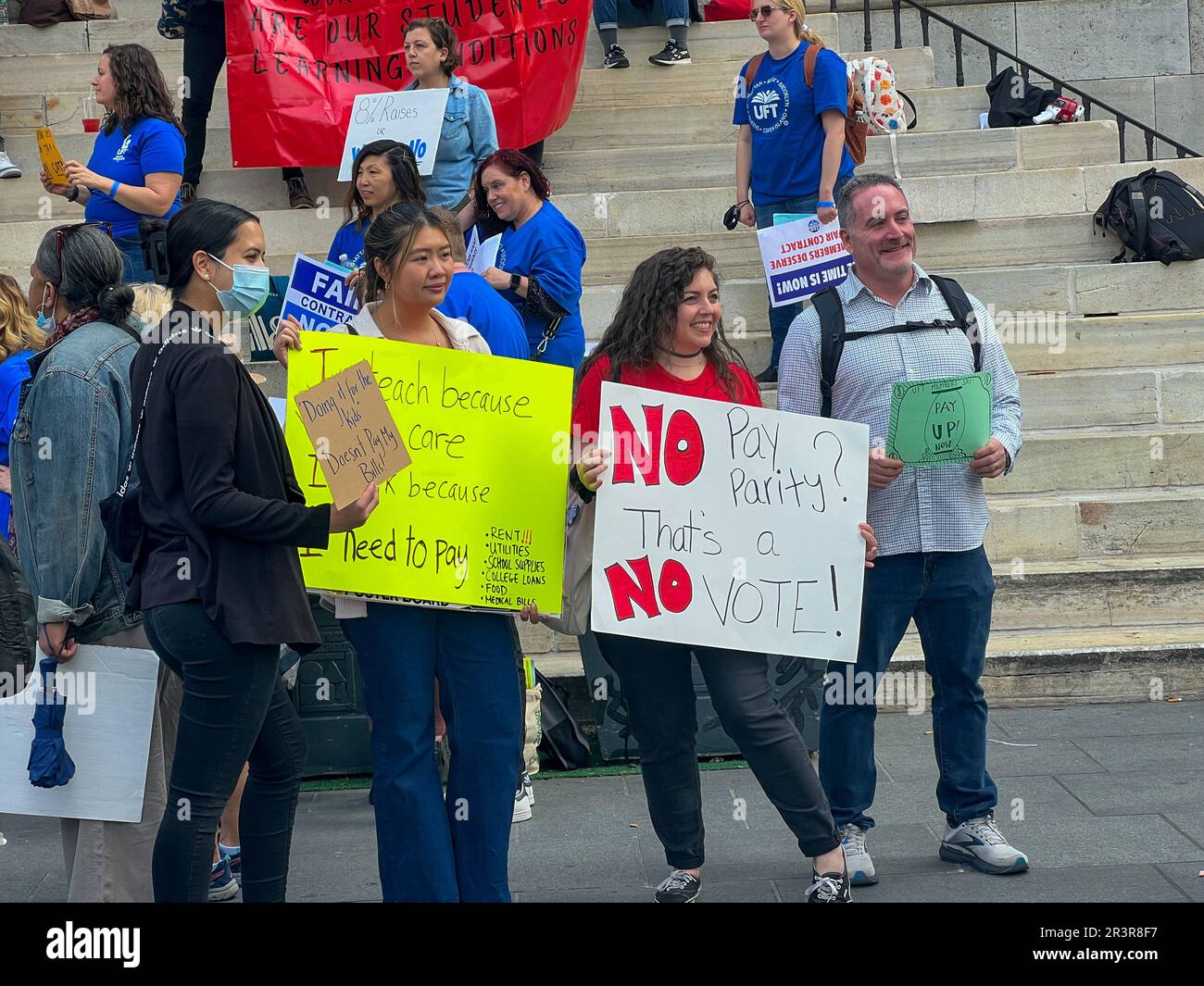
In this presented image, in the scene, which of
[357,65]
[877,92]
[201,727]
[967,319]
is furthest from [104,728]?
[357,65]

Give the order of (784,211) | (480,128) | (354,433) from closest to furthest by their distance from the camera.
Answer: (354,433)
(480,128)
(784,211)

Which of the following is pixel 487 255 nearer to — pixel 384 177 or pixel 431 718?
pixel 384 177

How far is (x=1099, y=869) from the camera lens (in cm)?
462

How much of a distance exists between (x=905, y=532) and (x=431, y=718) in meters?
1.60

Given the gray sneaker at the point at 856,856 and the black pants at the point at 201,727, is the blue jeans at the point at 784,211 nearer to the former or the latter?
the gray sneaker at the point at 856,856

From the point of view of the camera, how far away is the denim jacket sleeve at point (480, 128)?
24.4 feet

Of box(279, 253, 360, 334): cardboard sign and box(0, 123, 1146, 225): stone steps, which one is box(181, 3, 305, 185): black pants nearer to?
box(0, 123, 1146, 225): stone steps

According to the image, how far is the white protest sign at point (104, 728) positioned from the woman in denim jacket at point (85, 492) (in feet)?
0.19

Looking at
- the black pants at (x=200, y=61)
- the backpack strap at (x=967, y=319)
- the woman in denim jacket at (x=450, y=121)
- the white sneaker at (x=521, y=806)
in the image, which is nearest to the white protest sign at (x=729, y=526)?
the backpack strap at (x=967, y=319)

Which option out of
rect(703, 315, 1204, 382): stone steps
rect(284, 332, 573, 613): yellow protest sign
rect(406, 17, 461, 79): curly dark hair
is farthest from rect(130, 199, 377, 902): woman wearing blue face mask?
rect(703, 315, 1204, 382): stone steps

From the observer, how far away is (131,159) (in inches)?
289

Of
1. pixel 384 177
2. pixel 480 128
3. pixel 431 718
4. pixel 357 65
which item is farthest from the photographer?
pixel 357 65

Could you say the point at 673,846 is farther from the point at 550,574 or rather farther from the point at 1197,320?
the point at 1197,320

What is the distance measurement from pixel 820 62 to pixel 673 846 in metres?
4.64
